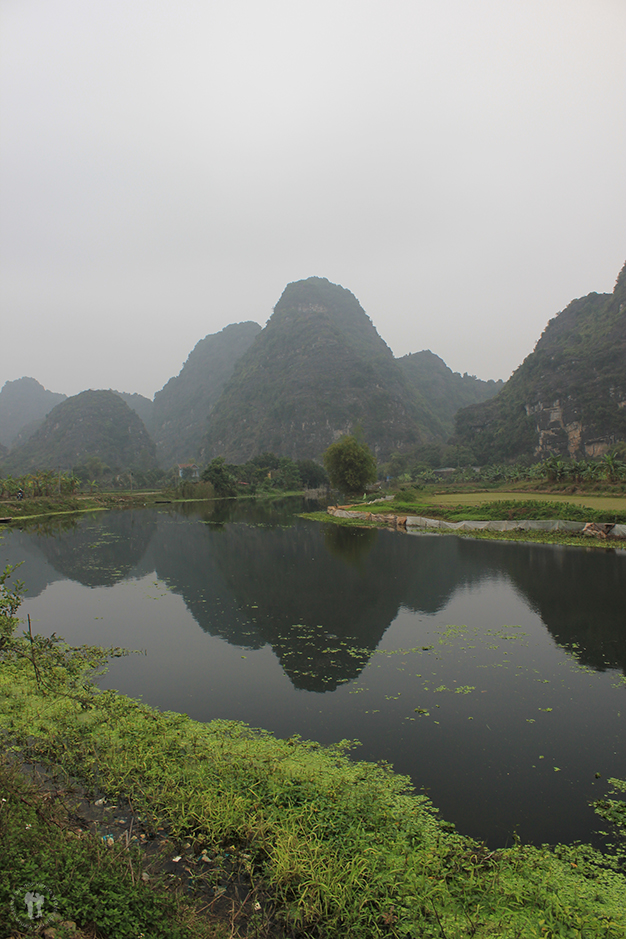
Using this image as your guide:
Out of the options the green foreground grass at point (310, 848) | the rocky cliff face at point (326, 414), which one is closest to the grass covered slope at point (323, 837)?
the green foreground grass at point (310, 848)

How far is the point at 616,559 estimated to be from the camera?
18.5m

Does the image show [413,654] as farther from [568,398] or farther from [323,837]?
[568,398]

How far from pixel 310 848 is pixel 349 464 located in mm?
49486

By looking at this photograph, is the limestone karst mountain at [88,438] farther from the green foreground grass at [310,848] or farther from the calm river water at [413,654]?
the green foreground grass at [310,848]

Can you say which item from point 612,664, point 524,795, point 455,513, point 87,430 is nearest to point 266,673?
point 524,795

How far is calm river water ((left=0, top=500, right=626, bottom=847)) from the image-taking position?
19.2ft

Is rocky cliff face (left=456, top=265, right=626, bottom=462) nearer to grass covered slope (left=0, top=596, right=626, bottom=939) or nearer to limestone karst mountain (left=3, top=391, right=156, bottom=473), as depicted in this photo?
grass covered slope (left=0, top=596, right=626, bottom=939)

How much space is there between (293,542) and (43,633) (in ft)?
53.3

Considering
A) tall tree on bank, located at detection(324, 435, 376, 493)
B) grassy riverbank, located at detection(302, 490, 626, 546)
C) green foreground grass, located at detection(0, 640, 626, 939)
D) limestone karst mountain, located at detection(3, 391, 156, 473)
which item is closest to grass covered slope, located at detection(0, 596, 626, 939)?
green foreground grass, located at detection(0, 640, 626, 939)

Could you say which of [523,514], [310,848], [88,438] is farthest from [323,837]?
[88,438]

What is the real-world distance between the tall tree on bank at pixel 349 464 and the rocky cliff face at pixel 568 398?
6938 cm

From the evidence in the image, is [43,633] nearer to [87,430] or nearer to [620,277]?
[620,277]

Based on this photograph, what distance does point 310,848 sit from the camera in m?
4.11

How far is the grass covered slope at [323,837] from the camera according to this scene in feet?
11.6
